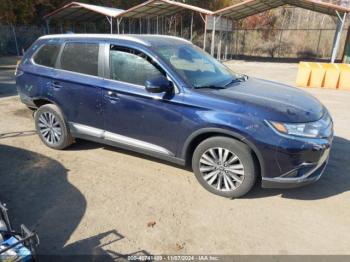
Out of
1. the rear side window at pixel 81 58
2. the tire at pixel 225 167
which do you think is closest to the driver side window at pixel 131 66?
the rear side window at pixel 81 58

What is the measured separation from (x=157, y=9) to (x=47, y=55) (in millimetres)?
21095

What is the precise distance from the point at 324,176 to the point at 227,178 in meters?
1.61

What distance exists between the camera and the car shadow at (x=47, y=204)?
113 inches

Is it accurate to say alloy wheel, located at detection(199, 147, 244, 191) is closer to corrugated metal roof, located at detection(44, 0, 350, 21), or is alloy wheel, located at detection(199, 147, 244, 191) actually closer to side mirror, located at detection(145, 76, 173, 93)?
side mirror, located at detection(145, 76, 173, 93)

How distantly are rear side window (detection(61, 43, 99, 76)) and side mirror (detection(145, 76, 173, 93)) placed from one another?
1097 millimetres

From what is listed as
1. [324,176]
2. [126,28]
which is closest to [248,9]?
[126,28]

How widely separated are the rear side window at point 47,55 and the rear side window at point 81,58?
19 cm

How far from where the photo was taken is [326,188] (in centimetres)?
402

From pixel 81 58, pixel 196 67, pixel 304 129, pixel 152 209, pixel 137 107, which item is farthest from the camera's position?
pixel 81 58

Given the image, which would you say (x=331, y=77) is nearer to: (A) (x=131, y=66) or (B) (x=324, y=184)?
(B) (x=324, y=184)

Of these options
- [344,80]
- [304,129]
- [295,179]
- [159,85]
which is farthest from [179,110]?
[344,80]

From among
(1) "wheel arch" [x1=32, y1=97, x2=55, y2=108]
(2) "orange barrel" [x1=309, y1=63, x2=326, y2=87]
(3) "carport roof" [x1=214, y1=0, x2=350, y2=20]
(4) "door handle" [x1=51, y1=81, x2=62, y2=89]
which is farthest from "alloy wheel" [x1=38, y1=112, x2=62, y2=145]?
(3) "carport roof" [x1=214, y1=0, x2=350, y2=20]

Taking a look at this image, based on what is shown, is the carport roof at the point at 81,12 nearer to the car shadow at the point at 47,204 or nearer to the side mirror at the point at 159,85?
the car shadow at the point at 47,204

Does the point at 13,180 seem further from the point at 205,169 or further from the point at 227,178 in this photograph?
the point at 227,178
